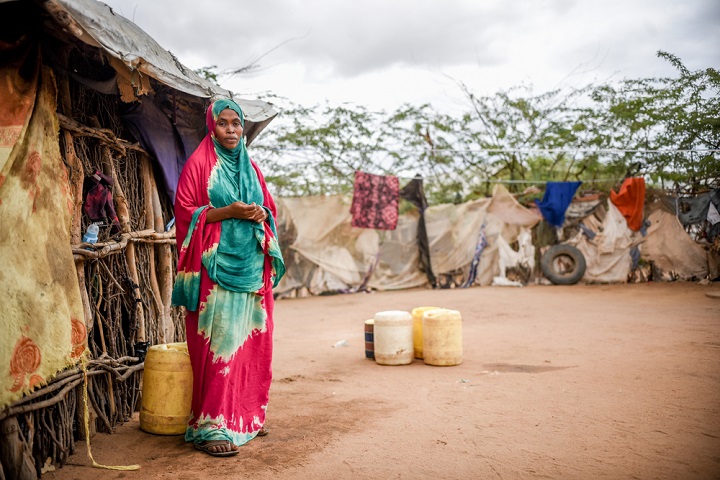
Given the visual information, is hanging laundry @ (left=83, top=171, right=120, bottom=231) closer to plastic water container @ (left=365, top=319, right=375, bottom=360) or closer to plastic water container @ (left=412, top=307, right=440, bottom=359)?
plastic water container @ (left=365, top=319, right=375, bottom=360)

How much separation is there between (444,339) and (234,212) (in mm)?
2778

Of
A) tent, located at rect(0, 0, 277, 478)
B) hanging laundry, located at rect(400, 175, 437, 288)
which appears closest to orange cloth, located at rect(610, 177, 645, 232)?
hanging laundry, located at rect(400, 175, 437, 288)

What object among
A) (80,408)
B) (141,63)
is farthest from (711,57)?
(80,408)

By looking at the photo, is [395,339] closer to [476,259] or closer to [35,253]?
[35,253]

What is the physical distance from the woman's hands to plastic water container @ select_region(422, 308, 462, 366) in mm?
2586

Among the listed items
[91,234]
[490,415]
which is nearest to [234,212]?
[91,234]

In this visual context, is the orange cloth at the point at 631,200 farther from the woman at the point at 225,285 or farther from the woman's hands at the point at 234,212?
the woman's hands at the point at 234,212

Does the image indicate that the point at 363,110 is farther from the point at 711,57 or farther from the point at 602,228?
the point at 711,57

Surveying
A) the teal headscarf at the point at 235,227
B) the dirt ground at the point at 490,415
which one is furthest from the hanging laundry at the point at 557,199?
the teal headscarf at the point at 235,227

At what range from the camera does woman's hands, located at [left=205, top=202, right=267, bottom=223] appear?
3.02 m

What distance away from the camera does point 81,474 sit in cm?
269

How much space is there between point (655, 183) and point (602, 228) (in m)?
2.07

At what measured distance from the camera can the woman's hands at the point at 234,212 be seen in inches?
119

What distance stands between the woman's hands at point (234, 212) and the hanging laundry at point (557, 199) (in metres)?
10.9
